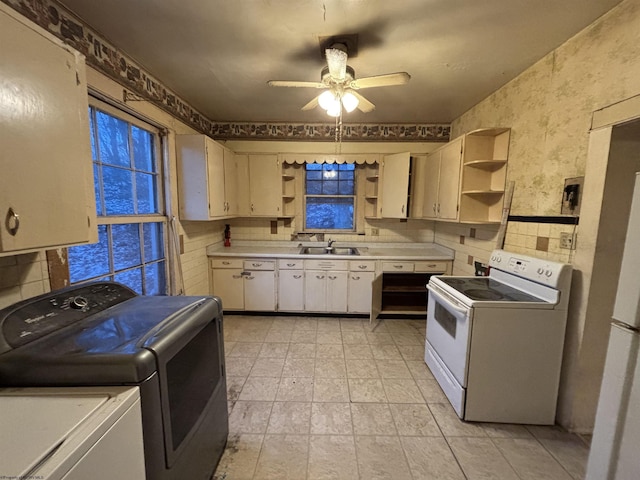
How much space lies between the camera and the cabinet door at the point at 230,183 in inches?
126

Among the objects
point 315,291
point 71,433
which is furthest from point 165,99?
point 71,433

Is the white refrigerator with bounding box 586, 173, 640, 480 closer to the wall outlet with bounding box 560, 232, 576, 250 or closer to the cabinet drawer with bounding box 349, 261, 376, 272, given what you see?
the wall outlet with bounding box 560, 232, 576, 250

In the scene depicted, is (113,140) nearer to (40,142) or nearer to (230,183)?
(40,142)

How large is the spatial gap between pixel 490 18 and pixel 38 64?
2175 millimetres

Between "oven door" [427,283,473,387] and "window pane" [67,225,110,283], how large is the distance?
239 cm

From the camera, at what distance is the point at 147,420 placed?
2.87ft

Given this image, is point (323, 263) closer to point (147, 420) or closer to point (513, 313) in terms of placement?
point (513, 313)

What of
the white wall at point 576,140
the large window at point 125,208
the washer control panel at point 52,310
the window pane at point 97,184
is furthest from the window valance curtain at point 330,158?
the washer control panel at point 52,310

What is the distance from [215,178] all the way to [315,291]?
1.76 m

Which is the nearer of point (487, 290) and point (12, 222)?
point (12, 222)

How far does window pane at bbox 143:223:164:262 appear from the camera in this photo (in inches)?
92.5

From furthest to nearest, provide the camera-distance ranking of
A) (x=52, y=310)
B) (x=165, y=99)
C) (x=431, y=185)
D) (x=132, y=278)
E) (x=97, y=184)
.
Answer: (x=431, y=185) → (x=165, y=99) → (x=132, y=278) → (x=97, y=184) → (x=52, y=310)

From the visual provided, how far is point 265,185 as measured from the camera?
3518 millimetres

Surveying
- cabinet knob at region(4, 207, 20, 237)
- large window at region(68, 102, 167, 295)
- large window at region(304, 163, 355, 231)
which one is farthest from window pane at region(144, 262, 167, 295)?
large window at region(304, 163, 355, 231)
